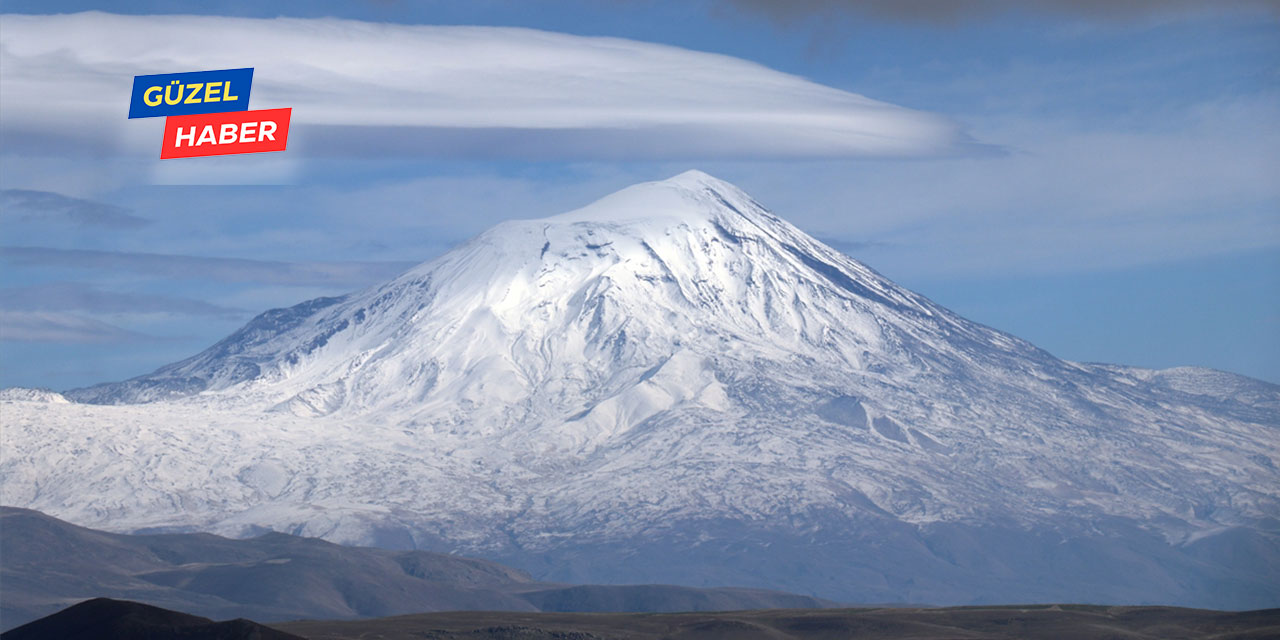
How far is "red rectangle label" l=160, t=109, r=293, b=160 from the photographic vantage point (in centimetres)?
8719

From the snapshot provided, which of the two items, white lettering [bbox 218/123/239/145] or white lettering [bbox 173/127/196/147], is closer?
white lettering [bbox 173/127/196/147]

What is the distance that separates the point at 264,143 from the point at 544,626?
96.8 metres

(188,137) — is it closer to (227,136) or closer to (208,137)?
(208,137)

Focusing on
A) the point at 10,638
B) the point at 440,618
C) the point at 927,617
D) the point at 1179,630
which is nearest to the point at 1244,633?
the point at 1179,630

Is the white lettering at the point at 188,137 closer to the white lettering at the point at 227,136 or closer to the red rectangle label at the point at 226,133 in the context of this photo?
the red rectangle label at the point at 226,133

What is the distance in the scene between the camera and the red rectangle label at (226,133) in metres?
87.2

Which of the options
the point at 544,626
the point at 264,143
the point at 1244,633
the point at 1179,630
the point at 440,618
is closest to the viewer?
the point at 264,143

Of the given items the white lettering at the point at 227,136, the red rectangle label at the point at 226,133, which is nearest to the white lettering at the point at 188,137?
the red rectangle label at the point at 226,133

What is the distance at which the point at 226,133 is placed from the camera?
288ft

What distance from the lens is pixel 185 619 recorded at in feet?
362

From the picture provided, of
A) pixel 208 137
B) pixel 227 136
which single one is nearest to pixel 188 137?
pixel 208 137

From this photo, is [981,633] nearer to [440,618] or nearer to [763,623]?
[763,623]

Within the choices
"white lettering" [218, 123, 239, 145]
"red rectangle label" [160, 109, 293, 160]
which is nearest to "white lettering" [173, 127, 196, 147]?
"red rectangle label" [160, 109, 293, 160]

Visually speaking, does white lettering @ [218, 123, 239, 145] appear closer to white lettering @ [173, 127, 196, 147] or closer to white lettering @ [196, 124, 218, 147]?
white lettering @ [196, 124, 218, 147]
